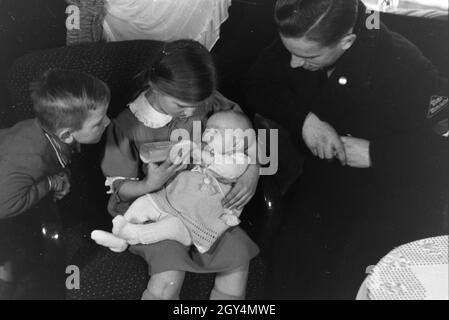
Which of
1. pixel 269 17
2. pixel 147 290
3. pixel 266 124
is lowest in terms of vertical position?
pixel 147 290

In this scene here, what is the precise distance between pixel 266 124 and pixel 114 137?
33cm

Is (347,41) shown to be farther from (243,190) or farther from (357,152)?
(243,190)

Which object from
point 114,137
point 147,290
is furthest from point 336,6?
point 147,290

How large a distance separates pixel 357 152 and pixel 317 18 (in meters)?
0.30

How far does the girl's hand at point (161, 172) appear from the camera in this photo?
1.11m

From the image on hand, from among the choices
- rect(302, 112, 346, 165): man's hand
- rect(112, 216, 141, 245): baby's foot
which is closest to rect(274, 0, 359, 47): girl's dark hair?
rect(302, 112, 346, 165): man's hand

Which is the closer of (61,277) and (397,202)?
(61,277)

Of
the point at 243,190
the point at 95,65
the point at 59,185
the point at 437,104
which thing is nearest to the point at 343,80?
the point at 437,104

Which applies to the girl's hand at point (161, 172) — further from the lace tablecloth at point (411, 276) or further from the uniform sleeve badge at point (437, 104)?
the uniform sleeve badge at point (437, 104)

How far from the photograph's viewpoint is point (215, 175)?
3.78 feet

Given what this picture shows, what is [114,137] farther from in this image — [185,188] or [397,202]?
[397,202]

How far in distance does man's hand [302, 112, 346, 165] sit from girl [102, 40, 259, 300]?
0.16 meters

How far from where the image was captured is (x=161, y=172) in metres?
1.11
